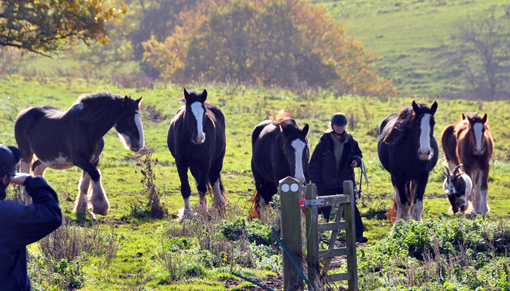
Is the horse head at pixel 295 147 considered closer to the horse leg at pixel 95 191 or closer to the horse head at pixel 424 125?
the horse head at pixel 424 125

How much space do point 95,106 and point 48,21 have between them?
335 centimetres

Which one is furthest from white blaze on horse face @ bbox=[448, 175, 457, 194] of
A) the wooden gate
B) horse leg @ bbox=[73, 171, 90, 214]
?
horse leg @ bbox=[73, 171, 90, 214]

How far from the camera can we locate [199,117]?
9.48 meters

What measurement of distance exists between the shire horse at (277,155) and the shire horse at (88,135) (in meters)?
2.34

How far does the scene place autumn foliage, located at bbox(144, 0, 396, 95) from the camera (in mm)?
40188

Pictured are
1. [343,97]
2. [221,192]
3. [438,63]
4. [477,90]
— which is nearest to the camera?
[221,192]

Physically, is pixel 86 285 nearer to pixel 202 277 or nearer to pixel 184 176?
pixel 202 277

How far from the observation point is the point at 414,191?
377 inches

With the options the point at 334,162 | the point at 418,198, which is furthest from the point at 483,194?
the point at 334,162

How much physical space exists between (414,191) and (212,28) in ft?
110

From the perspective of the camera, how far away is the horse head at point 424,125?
841cm

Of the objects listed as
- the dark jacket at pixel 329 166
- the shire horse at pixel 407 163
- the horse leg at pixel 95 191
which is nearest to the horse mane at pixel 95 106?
the horse leg at pixel 95 191

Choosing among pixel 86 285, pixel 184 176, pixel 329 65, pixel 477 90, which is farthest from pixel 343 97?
pixel 477 90

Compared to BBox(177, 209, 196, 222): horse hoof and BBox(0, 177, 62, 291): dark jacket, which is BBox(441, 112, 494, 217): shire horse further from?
BBox(0, 177, 62, 291): dark jacket
